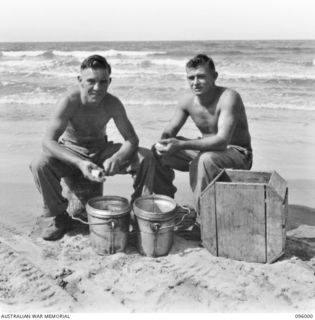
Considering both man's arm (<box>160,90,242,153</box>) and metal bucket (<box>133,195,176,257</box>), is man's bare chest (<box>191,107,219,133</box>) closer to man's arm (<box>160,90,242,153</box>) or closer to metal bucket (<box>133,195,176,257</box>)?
man's arm (<box>160,90,242,153</box>)

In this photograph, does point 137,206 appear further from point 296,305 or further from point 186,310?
point 296,305

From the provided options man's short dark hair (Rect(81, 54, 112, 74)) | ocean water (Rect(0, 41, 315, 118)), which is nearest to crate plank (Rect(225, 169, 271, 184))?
man's short dark hair (Rect(81, 54, 112, 74))

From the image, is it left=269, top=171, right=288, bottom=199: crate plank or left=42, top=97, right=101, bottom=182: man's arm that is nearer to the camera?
left=269, top=171, right=288, bottom=199: crate plank

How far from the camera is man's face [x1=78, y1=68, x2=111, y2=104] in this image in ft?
13.0

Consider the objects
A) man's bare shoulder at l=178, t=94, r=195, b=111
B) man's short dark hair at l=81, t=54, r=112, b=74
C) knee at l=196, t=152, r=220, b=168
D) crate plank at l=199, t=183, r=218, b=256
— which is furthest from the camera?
man's bare shoulder at l=178, t=94, r=195, b=111

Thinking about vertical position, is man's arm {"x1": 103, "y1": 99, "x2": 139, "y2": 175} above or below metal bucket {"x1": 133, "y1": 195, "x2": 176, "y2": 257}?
above

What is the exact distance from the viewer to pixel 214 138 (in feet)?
13.0

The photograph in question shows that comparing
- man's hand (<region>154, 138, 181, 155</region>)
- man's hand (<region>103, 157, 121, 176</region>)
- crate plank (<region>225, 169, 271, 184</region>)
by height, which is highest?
man's hand (<region>154, 138, 181, 155</region>)

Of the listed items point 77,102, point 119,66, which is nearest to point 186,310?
point 77,102

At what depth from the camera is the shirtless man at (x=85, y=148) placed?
155 inches

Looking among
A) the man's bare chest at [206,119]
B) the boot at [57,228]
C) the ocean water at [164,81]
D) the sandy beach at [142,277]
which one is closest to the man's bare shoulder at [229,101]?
the man's bare chest at [206,119]

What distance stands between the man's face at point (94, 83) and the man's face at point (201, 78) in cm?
88

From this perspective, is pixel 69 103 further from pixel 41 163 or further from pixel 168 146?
pixel 168 146

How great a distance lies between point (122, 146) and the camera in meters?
4.18
